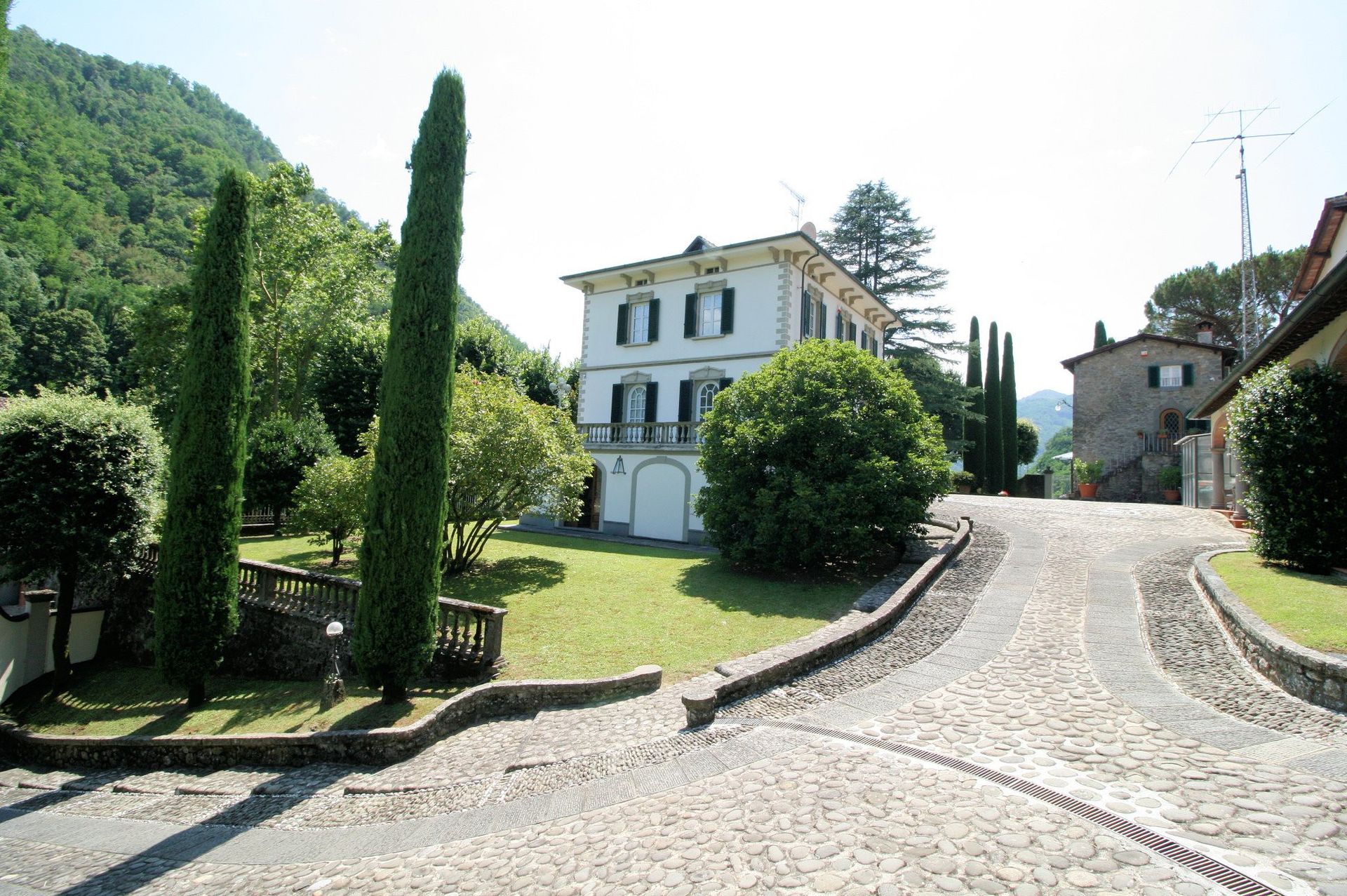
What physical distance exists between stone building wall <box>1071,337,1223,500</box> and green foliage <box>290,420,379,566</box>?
117 ft

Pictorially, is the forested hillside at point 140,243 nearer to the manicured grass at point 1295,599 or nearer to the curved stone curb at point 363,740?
the curved stone curb at point 363,740

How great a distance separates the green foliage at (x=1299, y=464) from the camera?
1109cm

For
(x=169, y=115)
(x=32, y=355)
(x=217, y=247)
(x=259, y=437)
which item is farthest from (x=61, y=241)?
(x=217, y=247)

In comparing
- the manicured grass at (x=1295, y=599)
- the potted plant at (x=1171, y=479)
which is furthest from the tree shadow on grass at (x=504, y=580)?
the potted plant at (x=1171, y=479)

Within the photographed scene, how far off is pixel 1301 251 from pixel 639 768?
47.9 meters

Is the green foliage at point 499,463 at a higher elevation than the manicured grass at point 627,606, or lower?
higher

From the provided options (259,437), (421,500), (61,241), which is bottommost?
(421,500)

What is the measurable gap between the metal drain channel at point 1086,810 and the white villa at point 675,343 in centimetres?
1547

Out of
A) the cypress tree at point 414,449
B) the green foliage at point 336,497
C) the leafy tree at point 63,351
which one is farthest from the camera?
the leafy tree at point 63,351

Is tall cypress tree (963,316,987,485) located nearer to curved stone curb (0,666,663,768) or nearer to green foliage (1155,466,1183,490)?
green foliage (1155,466,1183,490)

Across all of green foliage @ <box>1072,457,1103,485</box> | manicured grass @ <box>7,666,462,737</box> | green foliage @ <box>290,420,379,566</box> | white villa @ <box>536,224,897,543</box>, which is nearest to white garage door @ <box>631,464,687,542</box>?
white villa @ <box>536,224,897,543</box>

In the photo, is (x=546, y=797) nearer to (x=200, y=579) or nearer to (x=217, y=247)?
(x=200, y=579)

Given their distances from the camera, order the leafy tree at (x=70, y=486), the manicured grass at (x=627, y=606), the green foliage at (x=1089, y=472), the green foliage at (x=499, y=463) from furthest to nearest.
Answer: the green foliage at (x=1089, y=472), the green foliage at (x=499, y=463), the leafy tree at (x=70, y=486), the manicured grass at (x=627, y=606)

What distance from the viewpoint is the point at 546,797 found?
6.24 meters
